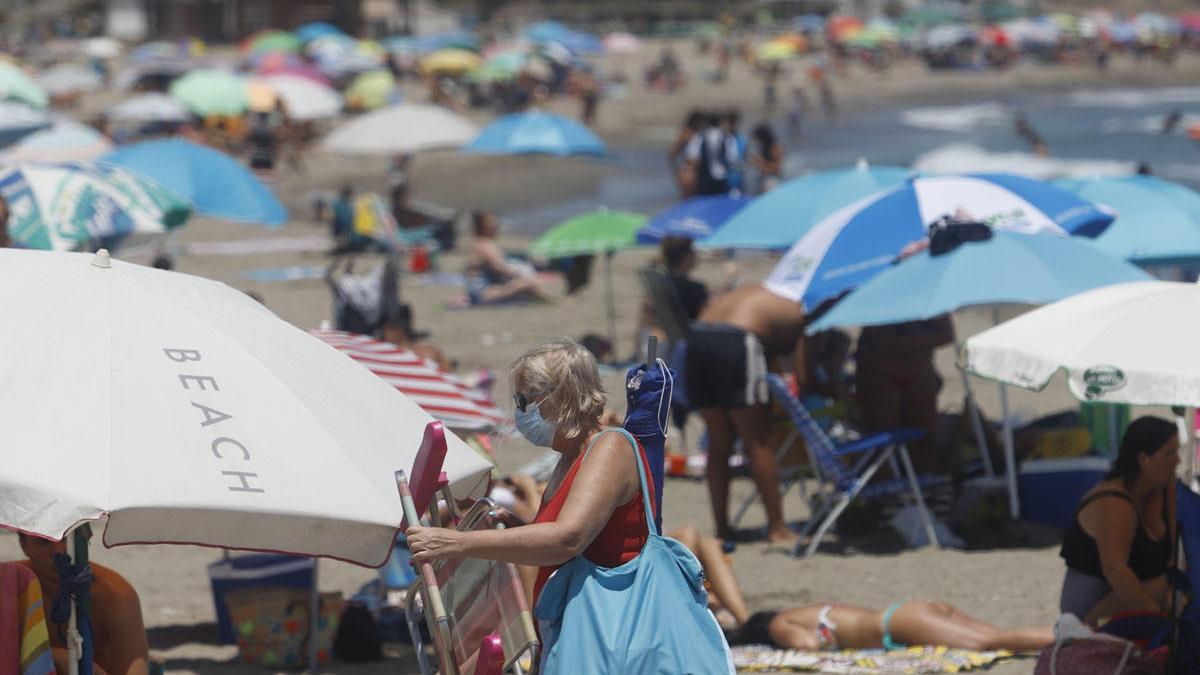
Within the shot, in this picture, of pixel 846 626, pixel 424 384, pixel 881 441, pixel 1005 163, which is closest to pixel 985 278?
pixel 881 441

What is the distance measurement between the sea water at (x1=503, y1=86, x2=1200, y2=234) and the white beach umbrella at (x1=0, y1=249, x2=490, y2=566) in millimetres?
17691

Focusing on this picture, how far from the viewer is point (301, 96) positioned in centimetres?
2827

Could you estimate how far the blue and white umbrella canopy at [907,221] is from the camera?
7.36 m

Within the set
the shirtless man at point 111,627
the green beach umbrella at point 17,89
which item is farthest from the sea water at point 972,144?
the shirtless man at point 111,627

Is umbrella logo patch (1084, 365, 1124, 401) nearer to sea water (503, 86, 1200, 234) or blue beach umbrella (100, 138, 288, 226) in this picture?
blue beach umbrella (100, 138, 288, 226)

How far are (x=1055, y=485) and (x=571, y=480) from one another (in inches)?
186

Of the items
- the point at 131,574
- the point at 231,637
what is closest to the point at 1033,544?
the point at 231,637

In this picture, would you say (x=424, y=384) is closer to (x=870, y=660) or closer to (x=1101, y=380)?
(x=870, y=660)

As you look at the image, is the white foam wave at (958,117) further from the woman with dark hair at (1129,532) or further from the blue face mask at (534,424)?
the blue face mask at (534,424)

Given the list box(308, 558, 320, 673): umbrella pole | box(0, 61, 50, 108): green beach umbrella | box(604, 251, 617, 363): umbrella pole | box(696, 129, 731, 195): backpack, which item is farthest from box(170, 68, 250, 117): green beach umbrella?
box(308, 558, 320, 673): umbrella pole

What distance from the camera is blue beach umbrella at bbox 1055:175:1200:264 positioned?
8.15 meters

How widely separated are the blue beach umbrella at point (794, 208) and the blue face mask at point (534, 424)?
220 inches

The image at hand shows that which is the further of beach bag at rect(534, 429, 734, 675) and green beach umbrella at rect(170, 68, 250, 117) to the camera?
green beach umbrella at rect(170, 68, 250, 117)

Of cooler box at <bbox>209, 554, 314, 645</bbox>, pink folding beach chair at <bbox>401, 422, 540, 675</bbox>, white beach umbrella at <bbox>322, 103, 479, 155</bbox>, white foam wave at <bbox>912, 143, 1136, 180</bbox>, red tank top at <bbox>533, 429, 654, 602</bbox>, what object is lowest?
white foam wave at <bbox>912, 143, 1136, 180</bbox>
